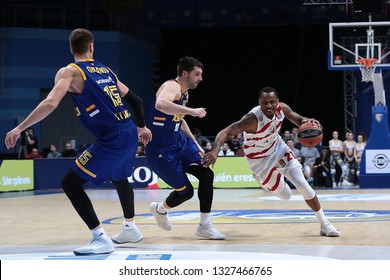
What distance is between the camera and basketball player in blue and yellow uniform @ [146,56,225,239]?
7664 millimetres

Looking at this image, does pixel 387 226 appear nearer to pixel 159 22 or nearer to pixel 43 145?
pixel 43 145

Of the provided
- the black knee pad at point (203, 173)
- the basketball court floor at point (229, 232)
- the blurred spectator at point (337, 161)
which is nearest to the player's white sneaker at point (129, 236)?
the basketball court floor at point (229, 232)

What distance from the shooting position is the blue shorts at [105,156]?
6.42 m

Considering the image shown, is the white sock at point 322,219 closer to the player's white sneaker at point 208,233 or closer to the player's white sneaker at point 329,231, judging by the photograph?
the player's white sneaker at point 329,231

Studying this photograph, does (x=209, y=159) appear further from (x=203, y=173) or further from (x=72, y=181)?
(x=72, y=181)

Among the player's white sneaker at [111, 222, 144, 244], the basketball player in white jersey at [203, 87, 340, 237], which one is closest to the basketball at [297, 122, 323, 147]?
the basketball player in white jersey at [203, 87, 340, 237]

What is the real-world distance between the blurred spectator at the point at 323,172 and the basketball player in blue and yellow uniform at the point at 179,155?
39.7 ft

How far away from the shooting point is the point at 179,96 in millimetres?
7664

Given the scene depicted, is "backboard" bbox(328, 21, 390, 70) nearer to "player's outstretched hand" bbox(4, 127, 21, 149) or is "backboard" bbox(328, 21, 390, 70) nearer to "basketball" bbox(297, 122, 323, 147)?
"basketball" bbox(297, 122, 323, 147)

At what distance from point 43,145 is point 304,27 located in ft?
40.2

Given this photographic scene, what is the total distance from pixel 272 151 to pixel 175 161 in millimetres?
1144

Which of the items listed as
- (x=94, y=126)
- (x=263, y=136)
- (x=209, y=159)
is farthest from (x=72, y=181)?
(x=263, y=136)

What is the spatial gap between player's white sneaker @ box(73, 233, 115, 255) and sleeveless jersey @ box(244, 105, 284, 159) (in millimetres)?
2352

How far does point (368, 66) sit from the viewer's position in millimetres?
18266
